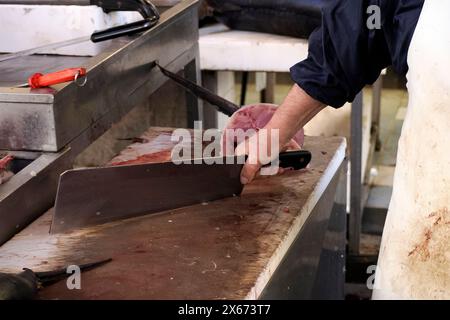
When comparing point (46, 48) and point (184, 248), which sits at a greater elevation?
point (46, 48)

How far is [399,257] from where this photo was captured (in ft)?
5.49

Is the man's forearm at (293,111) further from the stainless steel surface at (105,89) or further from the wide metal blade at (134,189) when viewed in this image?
the stainless steel surface at (105,89)

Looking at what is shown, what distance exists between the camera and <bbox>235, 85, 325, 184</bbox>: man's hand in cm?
191

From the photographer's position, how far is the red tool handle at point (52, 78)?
69.6 inches

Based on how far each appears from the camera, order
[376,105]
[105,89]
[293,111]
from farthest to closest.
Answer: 1. [376,105]
2. [105,89]
3. [293,111]

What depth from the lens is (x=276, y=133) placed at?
1938mm

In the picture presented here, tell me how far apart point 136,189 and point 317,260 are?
664 mm

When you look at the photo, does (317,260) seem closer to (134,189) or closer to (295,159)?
(295,159)

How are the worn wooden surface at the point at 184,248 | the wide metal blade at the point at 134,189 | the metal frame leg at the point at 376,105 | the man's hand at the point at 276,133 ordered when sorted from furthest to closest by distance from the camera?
the metal frame leg at the point at 376,105 → the man's hand at the point at 276,133 → the wide metal blade at the point at 134,189 → the worn wooden surface at the point at 184,248

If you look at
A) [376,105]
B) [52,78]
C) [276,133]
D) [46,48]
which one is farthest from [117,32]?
[376,105]

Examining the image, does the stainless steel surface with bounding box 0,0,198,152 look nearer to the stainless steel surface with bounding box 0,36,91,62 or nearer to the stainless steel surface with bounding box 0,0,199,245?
the stainless steel surface with bounding box 0,0,199,245

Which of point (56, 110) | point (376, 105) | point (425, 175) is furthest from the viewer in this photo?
point (376, 105)

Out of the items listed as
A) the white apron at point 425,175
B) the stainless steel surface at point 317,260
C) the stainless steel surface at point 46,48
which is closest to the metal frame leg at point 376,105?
the stainless steel surface at point 317,260
